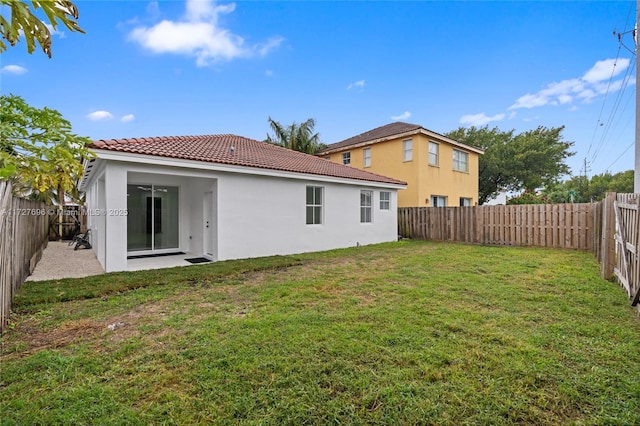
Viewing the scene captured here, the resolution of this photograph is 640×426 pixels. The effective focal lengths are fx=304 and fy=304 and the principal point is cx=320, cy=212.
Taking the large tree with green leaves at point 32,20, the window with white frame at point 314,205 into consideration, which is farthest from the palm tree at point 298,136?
the large tree with green leaves at point 32,20

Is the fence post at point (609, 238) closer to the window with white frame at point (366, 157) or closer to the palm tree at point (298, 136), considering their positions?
the window with white frame at point (366, 157)

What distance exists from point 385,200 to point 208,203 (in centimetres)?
868

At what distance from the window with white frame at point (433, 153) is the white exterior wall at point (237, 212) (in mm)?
6767

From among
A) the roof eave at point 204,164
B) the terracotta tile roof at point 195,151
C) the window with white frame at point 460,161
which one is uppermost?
the window with white frame at point 460,161

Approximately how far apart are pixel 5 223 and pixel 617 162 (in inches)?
2496

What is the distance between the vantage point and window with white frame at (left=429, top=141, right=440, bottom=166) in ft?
60.7

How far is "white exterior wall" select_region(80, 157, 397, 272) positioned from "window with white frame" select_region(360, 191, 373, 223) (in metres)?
0.43

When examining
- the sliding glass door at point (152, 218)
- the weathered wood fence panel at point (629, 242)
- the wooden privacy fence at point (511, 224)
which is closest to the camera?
the weathered wood fence panel at point (629, 242)

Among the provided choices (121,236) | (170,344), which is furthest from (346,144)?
(170,344)

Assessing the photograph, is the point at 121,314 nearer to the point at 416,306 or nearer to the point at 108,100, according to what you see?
the point at 416,306

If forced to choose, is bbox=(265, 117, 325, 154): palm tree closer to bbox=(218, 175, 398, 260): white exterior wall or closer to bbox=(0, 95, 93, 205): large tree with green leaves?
bbox=(218, 175, 398, 260): white exterior wall

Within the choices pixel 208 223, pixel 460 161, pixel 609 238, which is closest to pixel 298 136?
pixel 460 161

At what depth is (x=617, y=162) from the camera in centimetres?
4478

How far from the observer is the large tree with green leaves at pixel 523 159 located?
28047 mm
